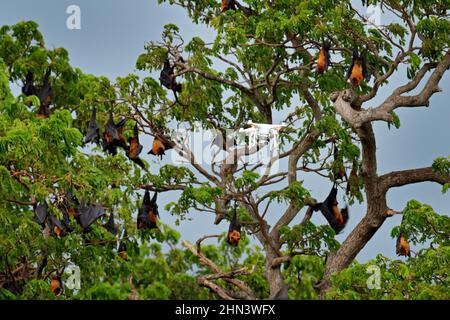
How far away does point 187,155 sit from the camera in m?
24.0

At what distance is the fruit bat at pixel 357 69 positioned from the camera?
810 inches

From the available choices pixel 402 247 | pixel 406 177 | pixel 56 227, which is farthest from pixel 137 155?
pixel 402 247

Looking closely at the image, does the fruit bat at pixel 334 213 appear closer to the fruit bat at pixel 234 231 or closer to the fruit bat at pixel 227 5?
the fruit bat at pixel 234 231

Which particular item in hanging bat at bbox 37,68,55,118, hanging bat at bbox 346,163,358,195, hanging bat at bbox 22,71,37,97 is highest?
→ hanging bat at bbox 22,71,37,97

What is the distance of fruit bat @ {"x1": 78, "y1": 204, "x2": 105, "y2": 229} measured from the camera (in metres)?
19.8

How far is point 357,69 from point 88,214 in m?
6.30

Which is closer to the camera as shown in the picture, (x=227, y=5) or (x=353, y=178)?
(x=227, y=5)

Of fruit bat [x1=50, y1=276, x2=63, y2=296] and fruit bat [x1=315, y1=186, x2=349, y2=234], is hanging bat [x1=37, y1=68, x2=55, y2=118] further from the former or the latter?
fruit bat [x1=315, y1=186, x2=349, y2=234]

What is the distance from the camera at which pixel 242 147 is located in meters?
23.4

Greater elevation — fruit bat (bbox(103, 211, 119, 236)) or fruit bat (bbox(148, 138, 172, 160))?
A: fruit bat (bbox(148, 138, 172, 160))

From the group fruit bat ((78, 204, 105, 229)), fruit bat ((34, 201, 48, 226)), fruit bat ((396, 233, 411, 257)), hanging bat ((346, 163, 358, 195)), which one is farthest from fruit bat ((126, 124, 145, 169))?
fruit bat ((396, 233, 411, 257))

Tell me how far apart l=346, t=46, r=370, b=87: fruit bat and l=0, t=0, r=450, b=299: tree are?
39 centimetres

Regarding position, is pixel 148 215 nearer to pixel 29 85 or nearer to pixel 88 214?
pixel 88 214

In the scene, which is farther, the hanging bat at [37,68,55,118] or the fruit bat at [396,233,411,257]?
the hanging bat at [37,68,55,118]
